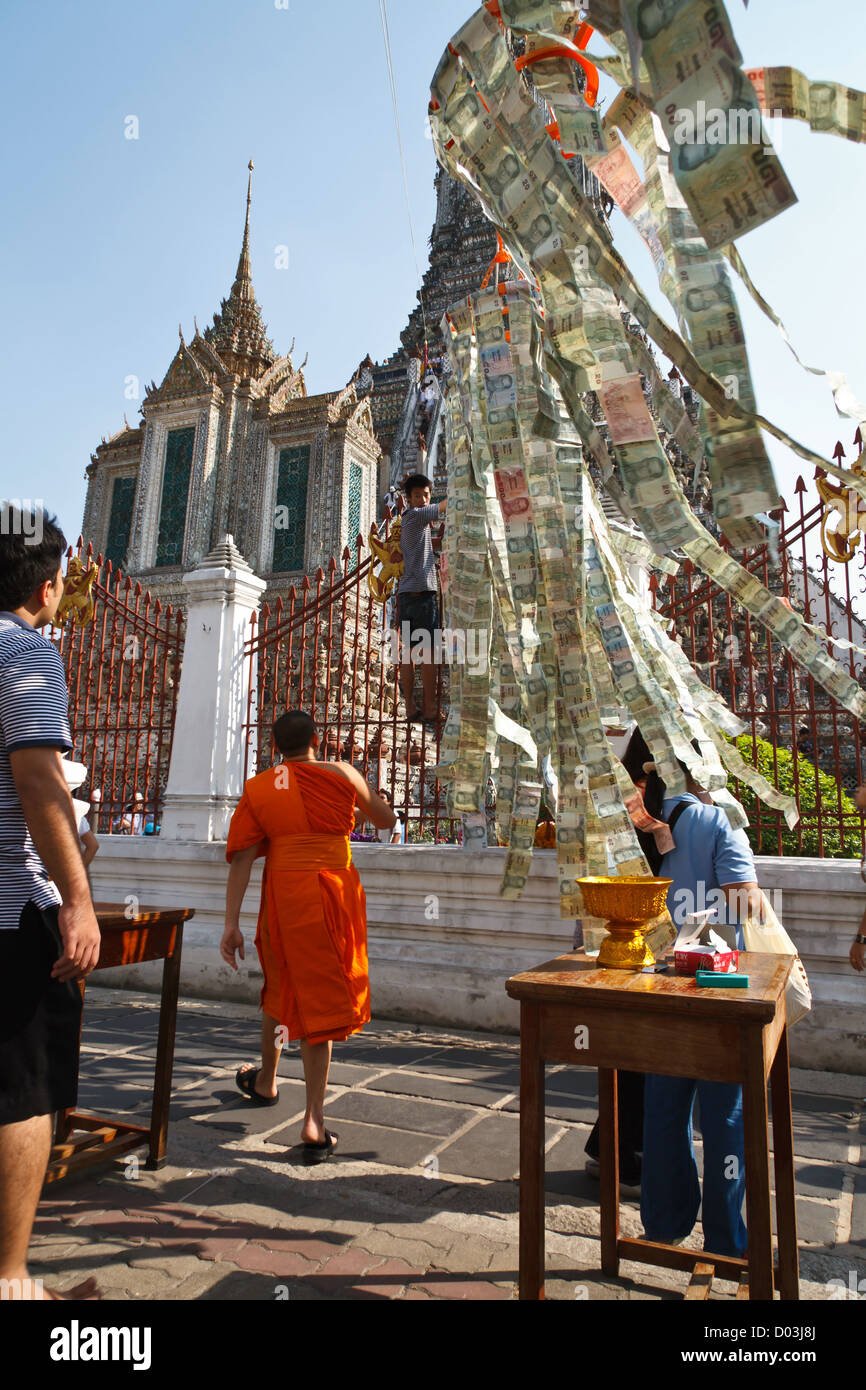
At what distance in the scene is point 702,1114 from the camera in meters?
2.26

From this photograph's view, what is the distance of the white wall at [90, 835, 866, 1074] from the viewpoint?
13.9 ft

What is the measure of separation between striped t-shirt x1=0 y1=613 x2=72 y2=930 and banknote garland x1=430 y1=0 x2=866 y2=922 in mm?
1169

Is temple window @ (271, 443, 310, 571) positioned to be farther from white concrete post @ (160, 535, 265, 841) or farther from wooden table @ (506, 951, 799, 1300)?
wooden table @ (506, 951, 799, 1300)

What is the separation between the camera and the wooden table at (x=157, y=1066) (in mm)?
2711

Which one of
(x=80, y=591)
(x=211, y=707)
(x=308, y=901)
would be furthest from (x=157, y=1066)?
(x=80, y=591)

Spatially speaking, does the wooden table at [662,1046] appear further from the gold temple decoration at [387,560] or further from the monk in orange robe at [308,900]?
→ the gold temple decoration at [387,560]

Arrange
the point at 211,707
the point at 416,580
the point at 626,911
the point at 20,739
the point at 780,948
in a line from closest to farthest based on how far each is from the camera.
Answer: the point at 20,739 < the point at 626,911 < the point at 780,948 < the point at 416,580 < the point at 211,707

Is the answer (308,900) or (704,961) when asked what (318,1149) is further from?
(704,961)

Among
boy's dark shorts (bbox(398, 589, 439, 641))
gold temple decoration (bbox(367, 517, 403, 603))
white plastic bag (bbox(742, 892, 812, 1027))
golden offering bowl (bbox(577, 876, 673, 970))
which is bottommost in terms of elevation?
white plastic bag (bbox(742, 892, 812, 1027))

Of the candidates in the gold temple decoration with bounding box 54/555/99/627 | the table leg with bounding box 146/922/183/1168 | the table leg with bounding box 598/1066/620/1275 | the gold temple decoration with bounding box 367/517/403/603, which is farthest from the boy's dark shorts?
the table leg with bounding box 598/1066/620/1275

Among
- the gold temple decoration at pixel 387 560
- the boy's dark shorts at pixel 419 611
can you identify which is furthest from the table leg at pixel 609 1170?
the gold temple decoration at pixel 387 560

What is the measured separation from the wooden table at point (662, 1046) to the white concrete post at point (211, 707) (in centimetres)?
451

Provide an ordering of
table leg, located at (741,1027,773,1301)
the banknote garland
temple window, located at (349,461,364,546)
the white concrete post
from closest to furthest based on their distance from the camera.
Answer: the banknote garland < table leg, located at (741,1027,773,1301) < the white concrete post < temple window, located at (349,461,364,546)

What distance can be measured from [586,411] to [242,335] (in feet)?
85.0
